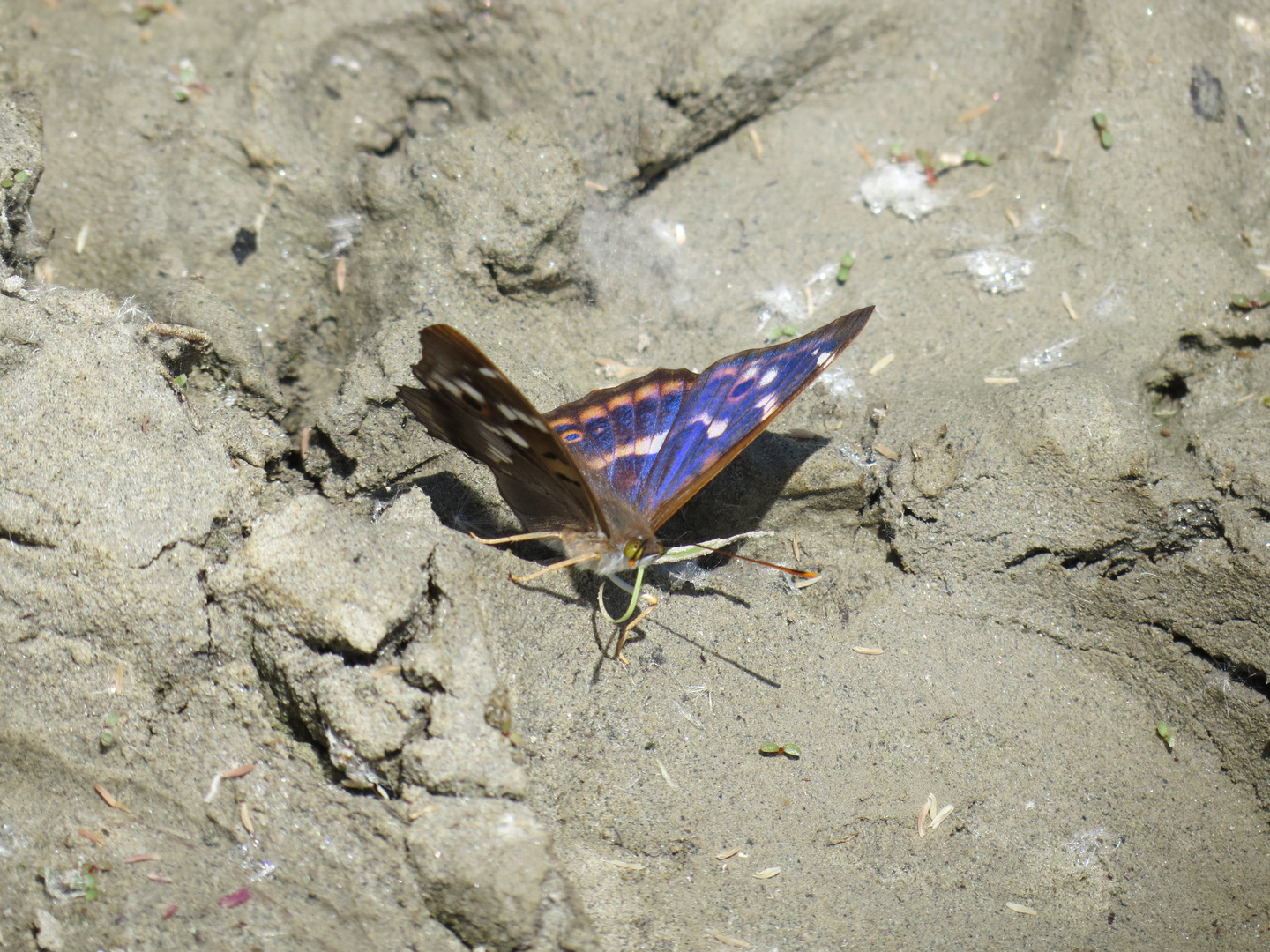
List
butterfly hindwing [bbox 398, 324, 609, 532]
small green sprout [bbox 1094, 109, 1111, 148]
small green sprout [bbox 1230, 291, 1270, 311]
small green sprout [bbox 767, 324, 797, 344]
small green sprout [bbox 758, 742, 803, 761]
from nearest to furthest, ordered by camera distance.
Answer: butterfly hindwing [bbox 398, 324, 609, 532]
small green sprout [bbox 758, 742, 803, 761]
small green sprout [bbox 1230, 291, 1270, 311]
small green sprout [bbox 767, 324, 797, 344]
small green sprout [bbox 1094, 109, 1111, 148]

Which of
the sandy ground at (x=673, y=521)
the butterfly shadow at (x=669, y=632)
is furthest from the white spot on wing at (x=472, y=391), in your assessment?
the butterfly shadow at (x=669, y=632)

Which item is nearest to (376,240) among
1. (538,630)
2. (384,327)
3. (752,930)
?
(384,327)

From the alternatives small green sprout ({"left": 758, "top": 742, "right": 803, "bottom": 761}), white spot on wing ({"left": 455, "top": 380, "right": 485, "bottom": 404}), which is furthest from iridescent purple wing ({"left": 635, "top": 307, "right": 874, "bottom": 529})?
small green sprout ({"left": 758, "top": 742, "right": 803, "bottom": 761})

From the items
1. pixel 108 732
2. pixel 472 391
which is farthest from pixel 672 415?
A: pixel 108 732

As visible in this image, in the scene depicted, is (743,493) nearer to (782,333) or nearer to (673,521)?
(673,521)

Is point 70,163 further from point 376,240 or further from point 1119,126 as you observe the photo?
point 1119,126

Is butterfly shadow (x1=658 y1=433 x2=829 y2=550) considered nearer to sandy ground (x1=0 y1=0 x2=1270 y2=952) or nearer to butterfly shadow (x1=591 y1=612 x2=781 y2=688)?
sandy ground (x1=0 y1=0 x2=1270 y2=952)
